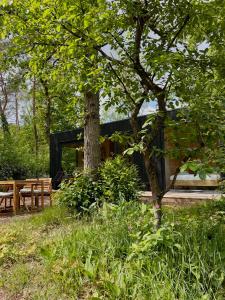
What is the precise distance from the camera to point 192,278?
2.57m

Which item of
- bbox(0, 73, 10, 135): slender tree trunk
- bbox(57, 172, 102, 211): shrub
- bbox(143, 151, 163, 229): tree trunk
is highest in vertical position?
bbox(0, 73, 10, 135): slender tree trunk

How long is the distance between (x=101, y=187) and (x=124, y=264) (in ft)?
10.8

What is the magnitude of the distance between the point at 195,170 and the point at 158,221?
1.07m

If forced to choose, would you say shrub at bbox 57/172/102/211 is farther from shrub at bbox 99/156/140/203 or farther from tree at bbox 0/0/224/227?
tree at bbox 0/0/224/227

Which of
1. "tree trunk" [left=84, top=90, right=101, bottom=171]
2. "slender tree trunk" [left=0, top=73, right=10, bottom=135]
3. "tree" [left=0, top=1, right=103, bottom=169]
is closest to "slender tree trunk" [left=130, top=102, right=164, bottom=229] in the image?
"tree" [left=0, top=1, right=103, bottom=169]

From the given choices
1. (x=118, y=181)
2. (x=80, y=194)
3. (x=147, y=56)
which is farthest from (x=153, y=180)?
(x=118, y=181)

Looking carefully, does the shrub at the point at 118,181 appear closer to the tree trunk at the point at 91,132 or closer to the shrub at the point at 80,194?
the shrub at the point at 80,194

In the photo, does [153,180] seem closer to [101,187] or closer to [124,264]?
[124,264]

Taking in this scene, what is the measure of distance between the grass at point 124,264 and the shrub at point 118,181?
89.8 inches

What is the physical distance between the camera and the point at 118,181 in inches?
247

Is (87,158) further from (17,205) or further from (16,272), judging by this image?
(16,272)

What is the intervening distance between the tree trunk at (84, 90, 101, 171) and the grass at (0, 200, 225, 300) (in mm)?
3036

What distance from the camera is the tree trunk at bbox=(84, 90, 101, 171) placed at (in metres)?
6.78

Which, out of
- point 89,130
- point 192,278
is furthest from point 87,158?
point 192,278
